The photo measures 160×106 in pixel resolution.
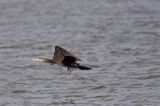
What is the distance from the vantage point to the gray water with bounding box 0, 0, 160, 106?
1258 cm

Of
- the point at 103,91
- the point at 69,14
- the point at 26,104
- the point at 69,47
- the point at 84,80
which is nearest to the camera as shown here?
the point at 26,104

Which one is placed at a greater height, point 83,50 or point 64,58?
point 64,58

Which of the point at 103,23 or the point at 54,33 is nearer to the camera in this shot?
the point at 54,33

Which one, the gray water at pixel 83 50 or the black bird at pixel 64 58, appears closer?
the black bird at pixel 64 58

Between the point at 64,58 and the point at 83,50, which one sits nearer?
the point at 64,58

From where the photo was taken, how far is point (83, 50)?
17.5m

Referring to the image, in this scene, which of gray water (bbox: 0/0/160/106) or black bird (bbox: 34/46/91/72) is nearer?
black bird (bbox: 34/46/91/72)

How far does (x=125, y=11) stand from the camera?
2366cm

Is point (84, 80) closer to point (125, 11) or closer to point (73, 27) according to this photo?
point (73, 27)

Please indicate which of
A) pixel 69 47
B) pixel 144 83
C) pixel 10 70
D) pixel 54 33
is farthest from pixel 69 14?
pixel 144 83

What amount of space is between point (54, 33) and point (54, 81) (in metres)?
6.11

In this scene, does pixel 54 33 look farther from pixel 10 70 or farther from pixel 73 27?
pixel 10 70

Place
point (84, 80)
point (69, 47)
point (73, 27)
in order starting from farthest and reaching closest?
point (73, 27) → point (69, 47) → point (84, 80)

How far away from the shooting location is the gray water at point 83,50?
12578 millimetres
